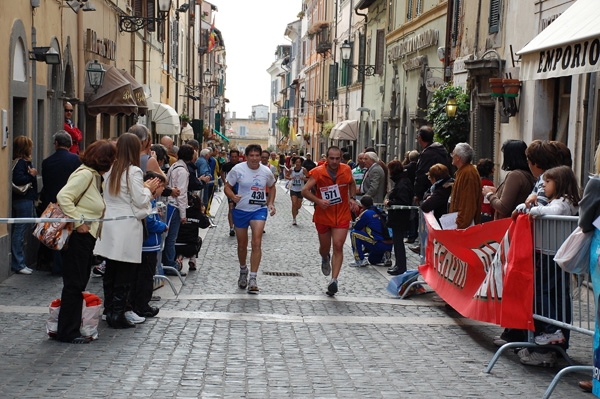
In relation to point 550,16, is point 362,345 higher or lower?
lower

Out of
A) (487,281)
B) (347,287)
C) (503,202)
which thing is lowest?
(347,287)

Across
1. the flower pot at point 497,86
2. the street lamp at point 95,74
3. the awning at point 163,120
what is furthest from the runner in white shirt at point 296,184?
the awning at point 163,120

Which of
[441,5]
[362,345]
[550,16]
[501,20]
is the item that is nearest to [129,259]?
[362,345]

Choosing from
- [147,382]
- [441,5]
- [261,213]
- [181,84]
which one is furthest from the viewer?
[181,84]

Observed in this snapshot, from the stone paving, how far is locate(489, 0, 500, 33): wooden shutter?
7977 mm

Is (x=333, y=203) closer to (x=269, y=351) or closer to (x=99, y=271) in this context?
(x=99, y=271)

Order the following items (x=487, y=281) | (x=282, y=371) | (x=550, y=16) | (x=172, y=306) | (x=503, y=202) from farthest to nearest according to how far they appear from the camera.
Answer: (x=550, y=16) < (x=172, y=306) < (x=503, y=202) < (x=487, y=281) < (x=282, y=371)

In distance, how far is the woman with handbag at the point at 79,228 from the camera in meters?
7.54

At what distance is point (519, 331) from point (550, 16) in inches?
301

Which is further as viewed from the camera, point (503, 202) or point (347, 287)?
point (347, 287)

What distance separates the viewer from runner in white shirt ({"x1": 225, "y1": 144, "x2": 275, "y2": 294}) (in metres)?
10.8

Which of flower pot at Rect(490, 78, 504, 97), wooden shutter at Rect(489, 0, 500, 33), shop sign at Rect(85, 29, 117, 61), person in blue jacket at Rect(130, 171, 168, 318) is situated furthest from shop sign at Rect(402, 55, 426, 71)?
person in blue jacket at Rect(130, 171, 168, 318)

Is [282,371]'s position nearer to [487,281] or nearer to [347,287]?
[487,281]

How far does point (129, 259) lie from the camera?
8094 mm
